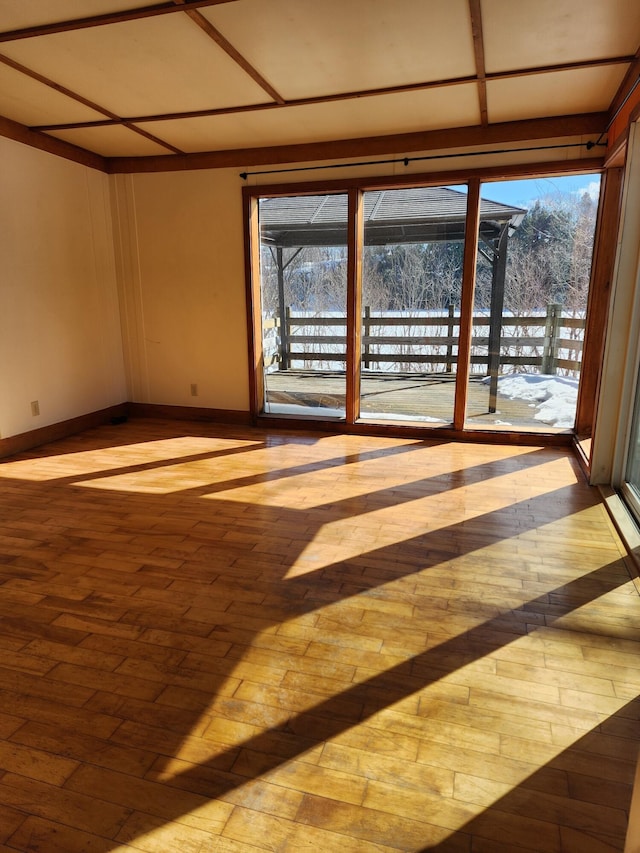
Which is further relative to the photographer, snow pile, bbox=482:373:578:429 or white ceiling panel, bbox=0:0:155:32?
snow pile, bbox=482:373:578:429

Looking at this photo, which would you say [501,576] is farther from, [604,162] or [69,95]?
[69,95]

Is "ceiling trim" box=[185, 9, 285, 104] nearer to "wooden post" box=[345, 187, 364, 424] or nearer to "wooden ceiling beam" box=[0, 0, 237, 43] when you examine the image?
"wooden ceiling beam" box=[0, 0, 237, 43]

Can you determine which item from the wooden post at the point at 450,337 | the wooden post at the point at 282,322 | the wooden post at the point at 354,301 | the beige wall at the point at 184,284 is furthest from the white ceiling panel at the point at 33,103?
the wooden post at the point at 450,337

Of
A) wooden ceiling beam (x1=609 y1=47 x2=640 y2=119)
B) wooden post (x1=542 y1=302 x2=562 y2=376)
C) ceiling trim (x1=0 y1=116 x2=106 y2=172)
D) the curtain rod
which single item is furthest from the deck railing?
ceiling trim (x1=0 y1=116 x2=106 y2=172)

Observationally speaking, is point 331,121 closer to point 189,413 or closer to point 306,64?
point 306,64

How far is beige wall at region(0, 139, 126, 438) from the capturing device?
181 inches

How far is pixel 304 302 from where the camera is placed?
5.44m

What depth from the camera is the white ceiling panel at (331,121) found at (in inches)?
153

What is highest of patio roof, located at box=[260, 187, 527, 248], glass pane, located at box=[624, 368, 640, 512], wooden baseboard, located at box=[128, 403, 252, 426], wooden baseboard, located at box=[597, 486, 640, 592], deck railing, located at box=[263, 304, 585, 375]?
patio roof, located at box=[260, 187, 527, 248]

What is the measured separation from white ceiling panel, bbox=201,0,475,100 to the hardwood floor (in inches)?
109

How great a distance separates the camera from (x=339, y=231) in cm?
518

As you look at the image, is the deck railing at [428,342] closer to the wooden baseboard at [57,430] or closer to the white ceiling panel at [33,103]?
the wooden baseboard at [57,430]

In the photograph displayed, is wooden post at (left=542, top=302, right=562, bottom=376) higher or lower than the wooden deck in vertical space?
higher

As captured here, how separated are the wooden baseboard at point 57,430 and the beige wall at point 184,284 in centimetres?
50
